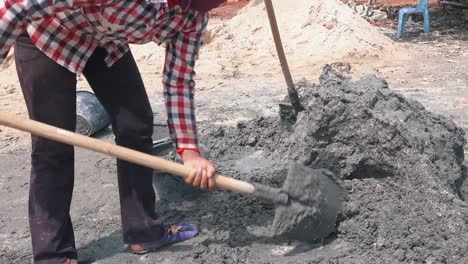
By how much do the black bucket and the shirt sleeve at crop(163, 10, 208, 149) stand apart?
215 centimetres

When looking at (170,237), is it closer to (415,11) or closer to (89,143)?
(89,143)

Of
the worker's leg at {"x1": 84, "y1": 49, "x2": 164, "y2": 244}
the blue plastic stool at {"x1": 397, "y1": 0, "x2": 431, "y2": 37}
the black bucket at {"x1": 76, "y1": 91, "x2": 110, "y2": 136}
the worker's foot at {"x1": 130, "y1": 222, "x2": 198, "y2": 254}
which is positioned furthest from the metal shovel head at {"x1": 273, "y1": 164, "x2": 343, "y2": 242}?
the blue plastic stool at {"x1": 397, "y1": 0, "x2": 431, "y2": 37}

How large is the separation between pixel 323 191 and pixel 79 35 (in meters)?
1.41

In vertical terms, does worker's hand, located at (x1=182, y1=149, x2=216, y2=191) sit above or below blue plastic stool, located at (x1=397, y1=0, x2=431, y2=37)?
below

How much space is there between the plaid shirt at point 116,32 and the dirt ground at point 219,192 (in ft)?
2.32

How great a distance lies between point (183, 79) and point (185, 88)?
0.04m

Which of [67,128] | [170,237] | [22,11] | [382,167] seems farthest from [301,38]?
[22,11]

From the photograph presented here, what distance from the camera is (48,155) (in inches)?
111

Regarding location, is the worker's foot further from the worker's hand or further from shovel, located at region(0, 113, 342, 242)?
the worker's hand

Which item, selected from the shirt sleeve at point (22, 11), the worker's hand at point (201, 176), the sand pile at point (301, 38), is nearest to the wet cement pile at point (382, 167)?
the worker's hand at point (201, 176)

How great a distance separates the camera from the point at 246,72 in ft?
24.6

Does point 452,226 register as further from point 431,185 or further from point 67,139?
point 67,139

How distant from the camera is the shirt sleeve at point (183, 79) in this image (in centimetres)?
281

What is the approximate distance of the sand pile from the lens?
770 centimetres
